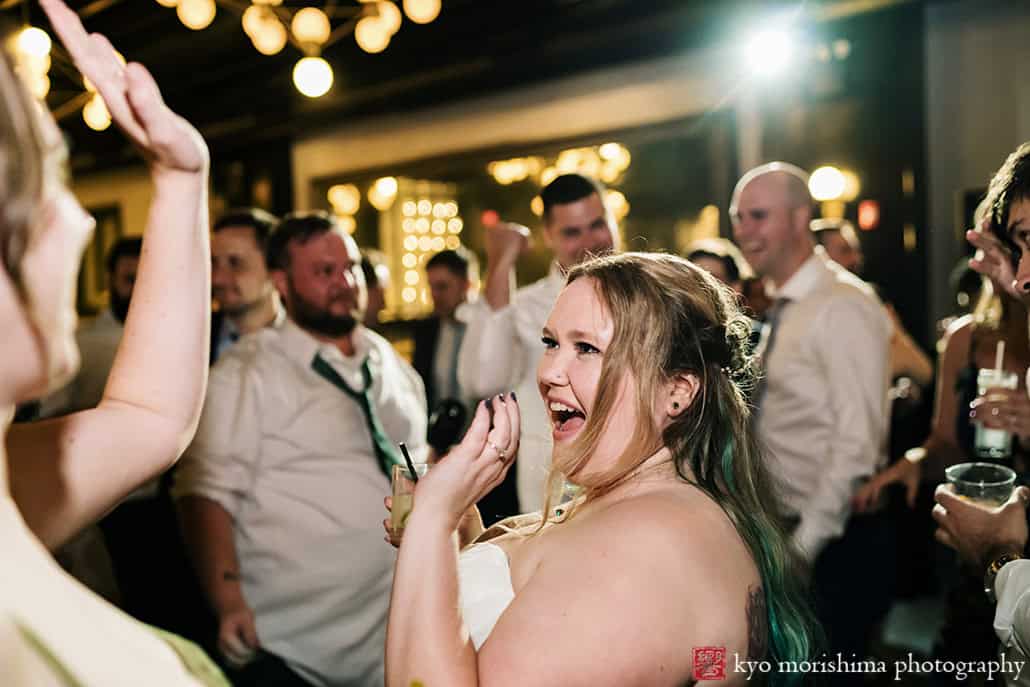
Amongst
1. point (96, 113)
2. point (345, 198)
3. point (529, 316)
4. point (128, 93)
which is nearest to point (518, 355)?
point (529, 316)

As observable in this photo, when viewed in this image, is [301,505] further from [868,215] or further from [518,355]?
[868,215]

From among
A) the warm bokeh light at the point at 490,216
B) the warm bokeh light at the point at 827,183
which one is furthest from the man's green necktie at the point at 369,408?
the warm bokeh light at the point at 490,216

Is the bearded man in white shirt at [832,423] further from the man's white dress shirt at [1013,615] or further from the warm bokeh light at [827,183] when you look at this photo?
the warm bokeh light at [827,183]

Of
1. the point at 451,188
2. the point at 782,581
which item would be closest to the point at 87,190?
the point at 451,188

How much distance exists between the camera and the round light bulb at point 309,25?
14.4ft

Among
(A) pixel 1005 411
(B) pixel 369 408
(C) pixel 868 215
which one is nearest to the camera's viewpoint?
(A) pixel 1005 411

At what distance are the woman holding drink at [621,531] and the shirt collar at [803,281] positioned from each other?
167cm

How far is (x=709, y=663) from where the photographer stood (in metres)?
1.26

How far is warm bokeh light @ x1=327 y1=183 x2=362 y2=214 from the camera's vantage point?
27.8 feet

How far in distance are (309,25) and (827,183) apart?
10.8 feet

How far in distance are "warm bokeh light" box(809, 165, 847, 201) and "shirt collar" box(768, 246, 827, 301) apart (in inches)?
108

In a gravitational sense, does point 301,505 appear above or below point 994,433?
below

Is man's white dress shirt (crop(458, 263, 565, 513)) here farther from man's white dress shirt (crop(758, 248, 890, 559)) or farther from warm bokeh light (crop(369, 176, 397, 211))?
warm bokeh light (crop(369, 176, 397, 211))

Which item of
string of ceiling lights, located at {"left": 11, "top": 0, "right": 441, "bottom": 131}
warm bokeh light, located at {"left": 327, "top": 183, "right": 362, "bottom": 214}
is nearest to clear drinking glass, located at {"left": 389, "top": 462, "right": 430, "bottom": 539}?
string of ceiling lights, located at {"left": 11, "top": 0, "right": 441, "bottom": 131}
